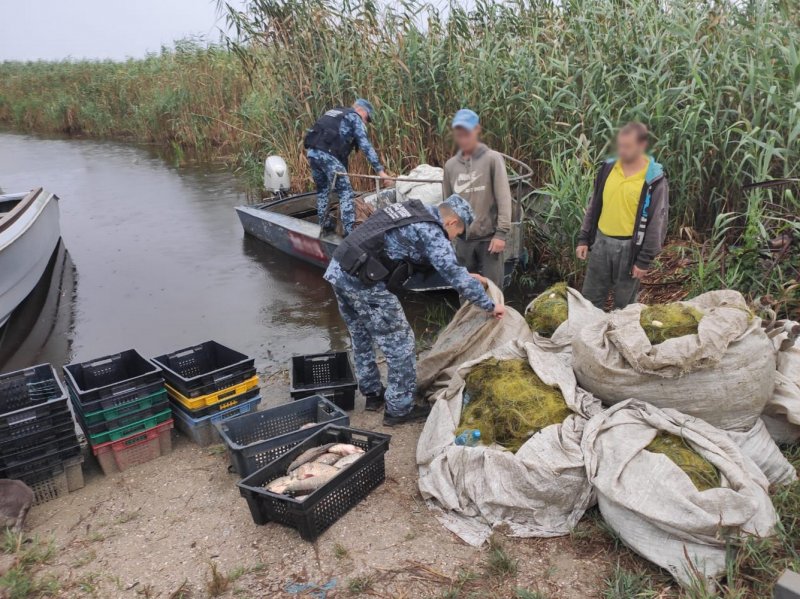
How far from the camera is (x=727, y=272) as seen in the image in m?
4.34

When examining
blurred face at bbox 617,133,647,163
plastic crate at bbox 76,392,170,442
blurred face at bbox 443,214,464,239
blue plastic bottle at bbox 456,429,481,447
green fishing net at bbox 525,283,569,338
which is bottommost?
plastic crate at bbox 76,392,170,442

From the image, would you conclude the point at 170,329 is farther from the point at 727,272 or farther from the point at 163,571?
the point at 727,272

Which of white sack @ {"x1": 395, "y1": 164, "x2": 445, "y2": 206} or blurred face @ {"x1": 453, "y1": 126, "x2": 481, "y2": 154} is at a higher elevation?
blurred face @ {"x1": 453, "y1": 126, "x2": 481, "y2": 154}

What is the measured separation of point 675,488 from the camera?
2.40 metres

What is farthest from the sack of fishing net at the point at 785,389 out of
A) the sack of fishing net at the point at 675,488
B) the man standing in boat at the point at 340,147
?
the man standing in boat at the point at 340,147

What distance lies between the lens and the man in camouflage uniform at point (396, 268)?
3.36m

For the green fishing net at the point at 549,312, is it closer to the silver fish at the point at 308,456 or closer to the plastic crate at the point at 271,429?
the plastic crate at the point at 271,429

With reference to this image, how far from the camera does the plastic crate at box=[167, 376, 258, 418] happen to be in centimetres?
366

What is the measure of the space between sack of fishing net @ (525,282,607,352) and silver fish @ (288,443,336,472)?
1.42 m

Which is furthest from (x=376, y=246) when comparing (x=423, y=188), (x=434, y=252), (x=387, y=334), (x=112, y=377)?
(x=423, y=188)

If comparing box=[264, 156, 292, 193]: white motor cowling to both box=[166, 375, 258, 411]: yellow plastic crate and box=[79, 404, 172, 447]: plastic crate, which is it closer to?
box=[166, 375, 258, 411]: yellow plastic crate

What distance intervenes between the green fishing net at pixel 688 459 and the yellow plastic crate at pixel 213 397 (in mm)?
2384

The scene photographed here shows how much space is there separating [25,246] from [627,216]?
20.9 ft

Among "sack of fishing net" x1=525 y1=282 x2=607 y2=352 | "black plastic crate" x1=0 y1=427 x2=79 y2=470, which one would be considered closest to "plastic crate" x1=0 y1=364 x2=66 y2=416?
"black plastic crate" x1=0 y1=427 x2=79 y2=470
